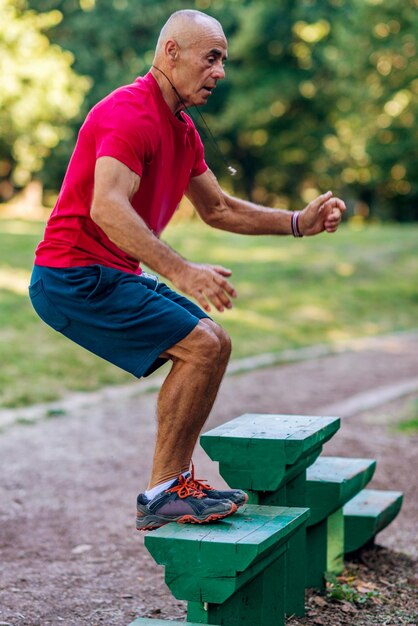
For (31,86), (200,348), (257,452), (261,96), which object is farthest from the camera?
(261,96)

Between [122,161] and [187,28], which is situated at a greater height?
[187,28]

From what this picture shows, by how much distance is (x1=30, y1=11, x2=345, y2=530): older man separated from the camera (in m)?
3.13

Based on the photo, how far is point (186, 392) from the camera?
3.26 meters

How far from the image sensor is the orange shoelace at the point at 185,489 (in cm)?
331

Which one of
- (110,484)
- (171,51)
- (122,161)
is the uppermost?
(171,51)

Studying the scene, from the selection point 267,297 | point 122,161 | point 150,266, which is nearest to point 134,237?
point 150,266

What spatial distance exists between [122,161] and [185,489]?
1.10 m

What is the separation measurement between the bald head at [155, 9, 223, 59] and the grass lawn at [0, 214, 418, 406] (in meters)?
5.82

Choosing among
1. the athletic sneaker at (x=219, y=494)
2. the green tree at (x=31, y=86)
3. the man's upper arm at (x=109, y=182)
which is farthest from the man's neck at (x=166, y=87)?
the green tree at (x=31, y=86)

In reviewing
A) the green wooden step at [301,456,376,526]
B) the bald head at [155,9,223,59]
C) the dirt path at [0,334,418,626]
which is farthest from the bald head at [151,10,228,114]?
the dirt path at [0,334,418,626]

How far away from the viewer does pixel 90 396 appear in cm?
932

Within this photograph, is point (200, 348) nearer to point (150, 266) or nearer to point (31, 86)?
point (150, 266)

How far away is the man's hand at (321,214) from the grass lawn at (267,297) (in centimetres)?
533

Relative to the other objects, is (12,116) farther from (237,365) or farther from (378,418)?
(378,418)
